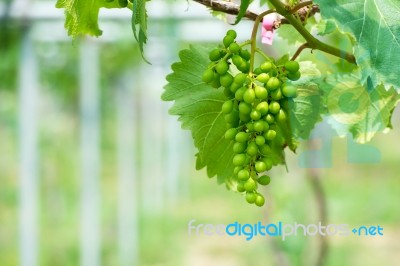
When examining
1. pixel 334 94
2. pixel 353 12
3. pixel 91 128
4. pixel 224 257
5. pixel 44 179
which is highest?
pixel 353 12

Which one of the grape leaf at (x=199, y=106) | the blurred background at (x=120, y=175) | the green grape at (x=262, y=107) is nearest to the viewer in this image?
the green grape at (x=262, y=107)

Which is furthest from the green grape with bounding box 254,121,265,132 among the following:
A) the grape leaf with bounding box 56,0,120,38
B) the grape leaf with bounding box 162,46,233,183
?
the grape leaf with bounding box 56,0,120,38

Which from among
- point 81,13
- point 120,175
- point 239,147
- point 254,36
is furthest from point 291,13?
point 120,175

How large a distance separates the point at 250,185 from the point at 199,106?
14cm

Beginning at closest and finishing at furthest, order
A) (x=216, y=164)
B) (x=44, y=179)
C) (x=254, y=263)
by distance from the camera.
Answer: (x=216, y=164), (x=254, y=263), (x=44, y=179)

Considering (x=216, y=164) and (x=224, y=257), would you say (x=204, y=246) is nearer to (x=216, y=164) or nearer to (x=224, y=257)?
(x=224, y=257)

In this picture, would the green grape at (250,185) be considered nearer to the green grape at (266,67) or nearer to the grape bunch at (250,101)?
the grape bunch at (250,101)

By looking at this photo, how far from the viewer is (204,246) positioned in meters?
8.07

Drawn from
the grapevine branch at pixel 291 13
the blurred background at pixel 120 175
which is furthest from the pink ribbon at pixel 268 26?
the blurred background at pixel 120 175

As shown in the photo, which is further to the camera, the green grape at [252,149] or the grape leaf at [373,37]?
the green grape at [252,149]

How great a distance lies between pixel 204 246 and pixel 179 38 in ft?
8.86

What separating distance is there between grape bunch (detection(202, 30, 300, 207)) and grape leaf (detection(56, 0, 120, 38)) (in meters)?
0.15

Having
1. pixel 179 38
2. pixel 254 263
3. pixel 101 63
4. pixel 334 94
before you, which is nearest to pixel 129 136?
pixel 101 63

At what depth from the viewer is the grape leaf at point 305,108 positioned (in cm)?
86
